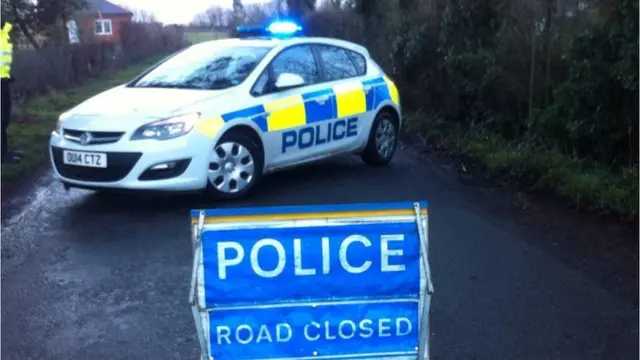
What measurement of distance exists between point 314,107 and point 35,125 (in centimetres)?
649

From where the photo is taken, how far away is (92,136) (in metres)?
7.57

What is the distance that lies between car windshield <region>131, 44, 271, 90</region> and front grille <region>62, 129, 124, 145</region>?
1.09 m

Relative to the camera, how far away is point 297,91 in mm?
8641

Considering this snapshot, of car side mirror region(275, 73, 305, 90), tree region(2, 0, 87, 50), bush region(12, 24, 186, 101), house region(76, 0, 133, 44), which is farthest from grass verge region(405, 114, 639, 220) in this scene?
house region(76, 0, 133, 44)

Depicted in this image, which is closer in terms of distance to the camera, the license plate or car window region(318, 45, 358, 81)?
the license plate

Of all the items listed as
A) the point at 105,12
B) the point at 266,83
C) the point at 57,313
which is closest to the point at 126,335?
the point at 57,313

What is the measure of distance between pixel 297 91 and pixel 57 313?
4.05 metres

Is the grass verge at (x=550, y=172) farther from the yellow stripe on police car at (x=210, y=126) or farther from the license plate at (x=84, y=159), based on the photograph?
the license plate at (x=84, y=159)

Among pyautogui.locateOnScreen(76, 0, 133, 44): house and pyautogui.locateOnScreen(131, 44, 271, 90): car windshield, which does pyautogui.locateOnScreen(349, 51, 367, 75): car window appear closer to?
pyautogui.locateOnScreen(131, 44, 271, 90): car windshield

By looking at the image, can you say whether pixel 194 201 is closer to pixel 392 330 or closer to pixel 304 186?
pixel 304 186

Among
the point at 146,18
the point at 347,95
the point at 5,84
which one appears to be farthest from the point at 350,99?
the point at 146,18

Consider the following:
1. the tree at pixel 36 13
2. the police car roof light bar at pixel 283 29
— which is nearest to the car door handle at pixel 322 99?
the police car roof light bar at pixel 283 29

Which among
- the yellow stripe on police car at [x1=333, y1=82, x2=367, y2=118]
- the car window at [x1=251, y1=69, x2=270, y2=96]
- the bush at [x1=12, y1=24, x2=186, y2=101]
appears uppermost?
the car window at [x1=251, y1=69, x2=270, y2=96]

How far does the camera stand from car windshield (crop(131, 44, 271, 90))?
8.37 m
